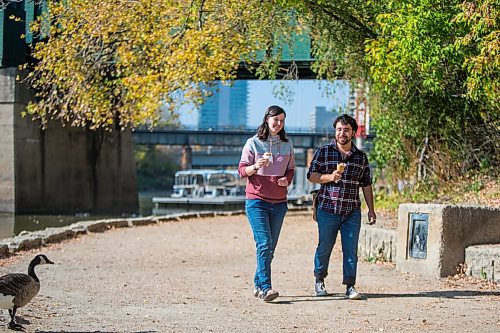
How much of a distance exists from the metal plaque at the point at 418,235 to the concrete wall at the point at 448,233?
2.3 inches

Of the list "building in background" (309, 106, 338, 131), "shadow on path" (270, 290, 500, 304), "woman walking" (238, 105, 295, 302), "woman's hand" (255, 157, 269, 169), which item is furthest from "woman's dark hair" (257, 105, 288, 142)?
"building in background" (309, 106, 338, 131)

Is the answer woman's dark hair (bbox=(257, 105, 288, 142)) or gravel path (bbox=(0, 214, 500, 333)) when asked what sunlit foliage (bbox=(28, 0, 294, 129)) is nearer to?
gravel path (bbox=(0, 214, 500, 333))

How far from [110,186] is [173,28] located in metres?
34.8

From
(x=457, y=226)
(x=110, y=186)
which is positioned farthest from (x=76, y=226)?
(x=110, y=186)

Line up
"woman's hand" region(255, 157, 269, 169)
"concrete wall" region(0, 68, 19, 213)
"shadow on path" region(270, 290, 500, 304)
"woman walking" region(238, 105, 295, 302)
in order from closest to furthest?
"woman's hand" region(255, 157, 269, 169)
"woman walking" region(238, 105, 295, 302)
"shadow on path" region(270, 290, 500, 304)
"concrete wall" region(0, 68, 19, 213)

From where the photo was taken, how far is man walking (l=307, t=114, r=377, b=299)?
391 inches

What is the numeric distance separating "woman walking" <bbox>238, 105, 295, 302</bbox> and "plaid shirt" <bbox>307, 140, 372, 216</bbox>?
0.39m

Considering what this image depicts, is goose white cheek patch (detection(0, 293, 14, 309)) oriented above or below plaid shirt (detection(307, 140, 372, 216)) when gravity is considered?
below

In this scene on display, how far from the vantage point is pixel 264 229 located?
32.2ft

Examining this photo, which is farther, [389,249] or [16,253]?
[16,253]

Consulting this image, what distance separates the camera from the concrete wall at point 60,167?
41.3m

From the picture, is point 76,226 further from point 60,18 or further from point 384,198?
point 384,198

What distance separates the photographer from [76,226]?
69.9 ft

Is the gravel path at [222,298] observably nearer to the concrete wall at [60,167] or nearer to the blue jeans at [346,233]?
the blue jeans at [346,233]
